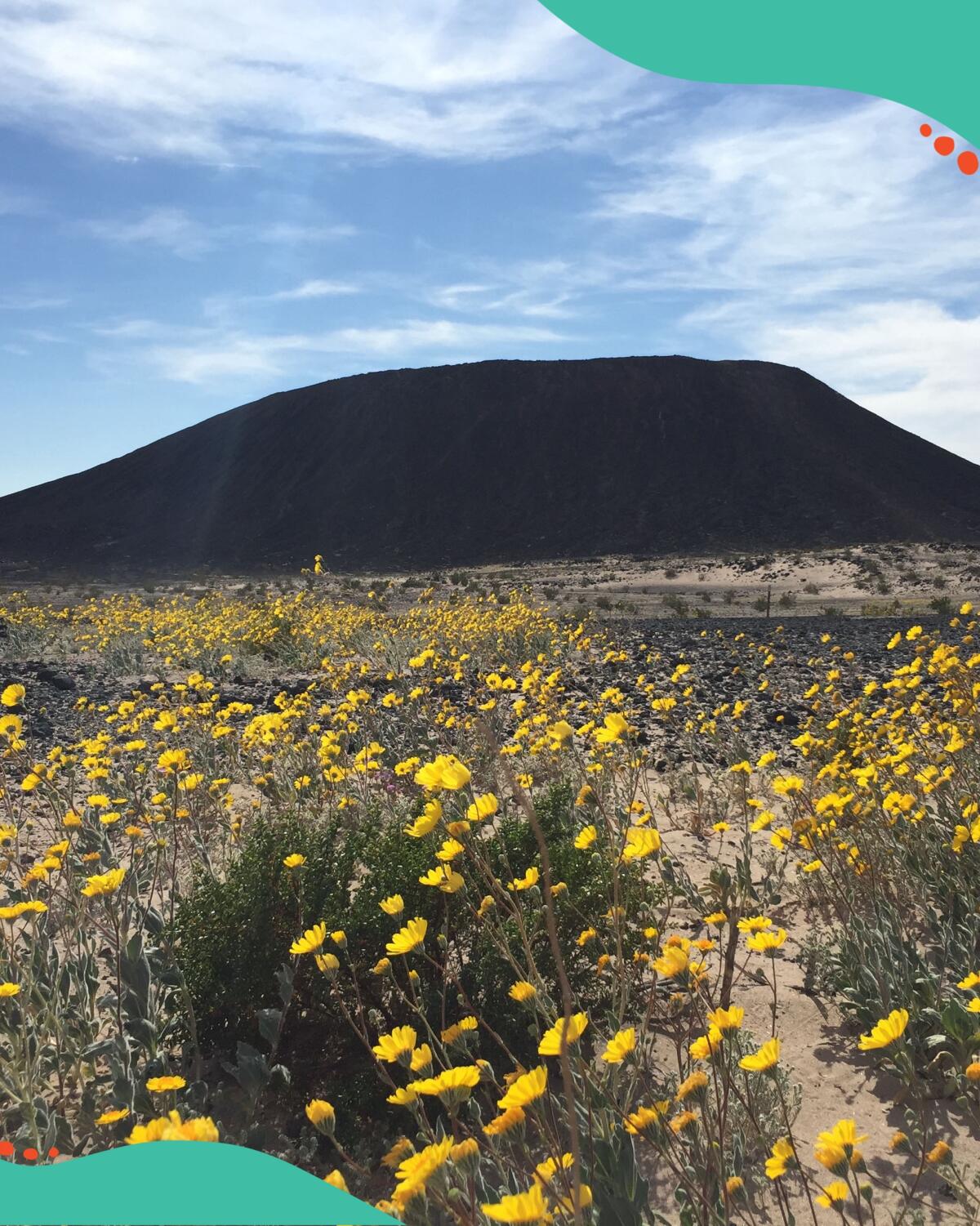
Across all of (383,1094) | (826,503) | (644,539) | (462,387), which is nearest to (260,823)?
(383,1094)

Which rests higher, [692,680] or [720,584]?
[720,584]

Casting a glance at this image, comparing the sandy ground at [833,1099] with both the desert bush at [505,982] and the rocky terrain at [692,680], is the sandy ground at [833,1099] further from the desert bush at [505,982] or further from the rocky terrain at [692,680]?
the rocky terrain at [692,680]

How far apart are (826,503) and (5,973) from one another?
59.8 m

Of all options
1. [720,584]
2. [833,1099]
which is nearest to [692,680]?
[833,1099]

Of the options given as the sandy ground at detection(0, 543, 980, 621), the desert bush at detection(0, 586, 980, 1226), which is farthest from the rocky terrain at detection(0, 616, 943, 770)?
the sandy ground at detection(0, 543, 980, 621)

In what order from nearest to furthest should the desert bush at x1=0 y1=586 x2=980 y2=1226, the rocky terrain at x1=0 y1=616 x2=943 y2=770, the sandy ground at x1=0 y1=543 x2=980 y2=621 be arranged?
the desert bush at x1=0 y1=586 x2=980 y2=1226, the rocky terrain at x1=0 y1=616 x2=943 y2=770, the sandy ground at x1=0 y1=543 x2=980 y2=621

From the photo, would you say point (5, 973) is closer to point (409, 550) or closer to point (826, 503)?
point (409, 550)

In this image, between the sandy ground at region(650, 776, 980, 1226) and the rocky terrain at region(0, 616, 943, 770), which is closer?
the sandy ground at region(650, 776, 980, 1226)

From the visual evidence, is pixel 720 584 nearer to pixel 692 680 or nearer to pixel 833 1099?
pixel 692 680

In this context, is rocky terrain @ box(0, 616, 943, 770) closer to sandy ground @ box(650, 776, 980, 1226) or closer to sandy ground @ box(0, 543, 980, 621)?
sandy ground @ box(650, 776, 980, 1226)

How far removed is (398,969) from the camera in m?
2.73

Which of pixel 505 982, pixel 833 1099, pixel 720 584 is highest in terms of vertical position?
pixel 720 584

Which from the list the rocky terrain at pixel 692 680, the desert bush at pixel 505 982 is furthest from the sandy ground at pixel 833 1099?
the rocky terrain at pixel 692 680

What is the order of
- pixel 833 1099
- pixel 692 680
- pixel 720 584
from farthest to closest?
pixel 720 584
pixel 692 680
pixel 833 1099
